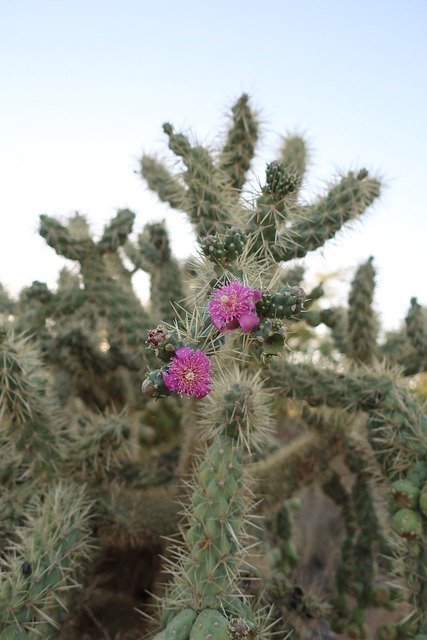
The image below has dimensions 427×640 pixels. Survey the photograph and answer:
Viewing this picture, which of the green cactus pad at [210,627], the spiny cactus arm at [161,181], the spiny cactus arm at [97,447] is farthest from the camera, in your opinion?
the spiny cactus arm at [161,181]

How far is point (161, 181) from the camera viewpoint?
10.3 ft

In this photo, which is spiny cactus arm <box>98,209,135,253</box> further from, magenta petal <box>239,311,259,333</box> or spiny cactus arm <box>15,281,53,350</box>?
magenta petal <box>239,311,259,333</box>

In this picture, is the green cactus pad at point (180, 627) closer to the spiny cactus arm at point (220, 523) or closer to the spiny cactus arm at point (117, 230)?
the spiny cactus arm at point (220, 523)

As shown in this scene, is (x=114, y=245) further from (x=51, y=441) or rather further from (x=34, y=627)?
(x=34, y=627)

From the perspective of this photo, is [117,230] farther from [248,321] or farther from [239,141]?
[248,321]

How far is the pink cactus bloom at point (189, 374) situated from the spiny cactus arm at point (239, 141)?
162 cm

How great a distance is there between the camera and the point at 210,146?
9.05ft

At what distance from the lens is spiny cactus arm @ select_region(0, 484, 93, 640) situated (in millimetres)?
1697

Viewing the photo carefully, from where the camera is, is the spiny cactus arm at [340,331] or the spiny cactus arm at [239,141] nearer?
the spiny cactus arm at [239,141]

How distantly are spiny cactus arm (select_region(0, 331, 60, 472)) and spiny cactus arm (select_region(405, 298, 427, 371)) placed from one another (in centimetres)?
178

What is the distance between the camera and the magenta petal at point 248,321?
1558mm

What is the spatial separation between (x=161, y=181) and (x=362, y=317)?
1.20 meters

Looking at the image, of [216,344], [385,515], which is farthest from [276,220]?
[385,515]

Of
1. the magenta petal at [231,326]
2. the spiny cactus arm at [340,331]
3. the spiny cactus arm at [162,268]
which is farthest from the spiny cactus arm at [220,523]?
the spiny cactus arm at [340,331]
